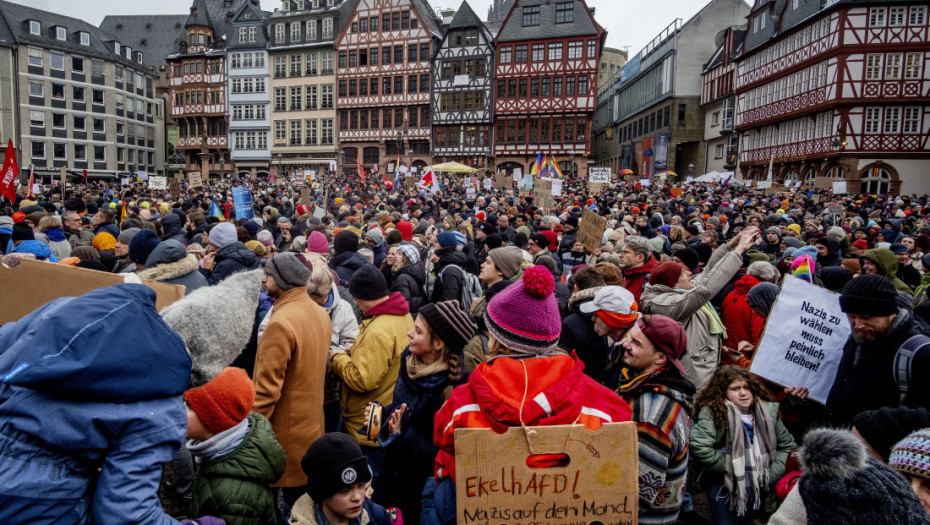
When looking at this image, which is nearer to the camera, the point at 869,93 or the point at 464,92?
the point at 869,93

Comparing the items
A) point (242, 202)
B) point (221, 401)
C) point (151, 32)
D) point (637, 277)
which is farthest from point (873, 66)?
point (151, 32)

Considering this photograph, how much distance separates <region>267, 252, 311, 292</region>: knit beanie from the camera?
3414 millimetres

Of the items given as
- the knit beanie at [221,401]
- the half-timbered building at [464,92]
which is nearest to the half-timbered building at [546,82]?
the half-timbered building at [464,92]

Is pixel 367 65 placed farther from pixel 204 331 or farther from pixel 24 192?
pixel 204 331

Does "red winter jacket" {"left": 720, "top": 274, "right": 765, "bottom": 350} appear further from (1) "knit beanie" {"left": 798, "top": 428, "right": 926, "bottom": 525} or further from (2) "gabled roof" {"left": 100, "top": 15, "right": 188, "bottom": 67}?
(2) "gabled roof" {"left": 100, "top": 15, "right": 188, "bottom": 67}

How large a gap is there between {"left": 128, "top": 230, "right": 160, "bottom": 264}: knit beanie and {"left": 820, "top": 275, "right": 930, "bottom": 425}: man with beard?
5108mm

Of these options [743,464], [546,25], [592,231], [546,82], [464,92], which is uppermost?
[546,25]

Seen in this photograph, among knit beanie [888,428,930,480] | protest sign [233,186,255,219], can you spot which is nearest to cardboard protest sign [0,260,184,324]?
knit beanie [888,428,930,480]

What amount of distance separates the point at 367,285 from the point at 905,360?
9.77 feet

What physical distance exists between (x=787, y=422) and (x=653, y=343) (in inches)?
80.2

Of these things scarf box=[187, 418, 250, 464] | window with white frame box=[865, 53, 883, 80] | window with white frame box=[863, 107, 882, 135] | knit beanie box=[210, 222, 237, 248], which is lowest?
scarf box=[187, 418, 250, 464]

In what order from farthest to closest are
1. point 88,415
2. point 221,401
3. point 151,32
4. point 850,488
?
point 151,32
point 221,401
point 850,488
point 88,415

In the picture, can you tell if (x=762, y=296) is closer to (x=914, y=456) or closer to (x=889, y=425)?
(x=889, y=425)

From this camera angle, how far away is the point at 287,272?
3.42 m
